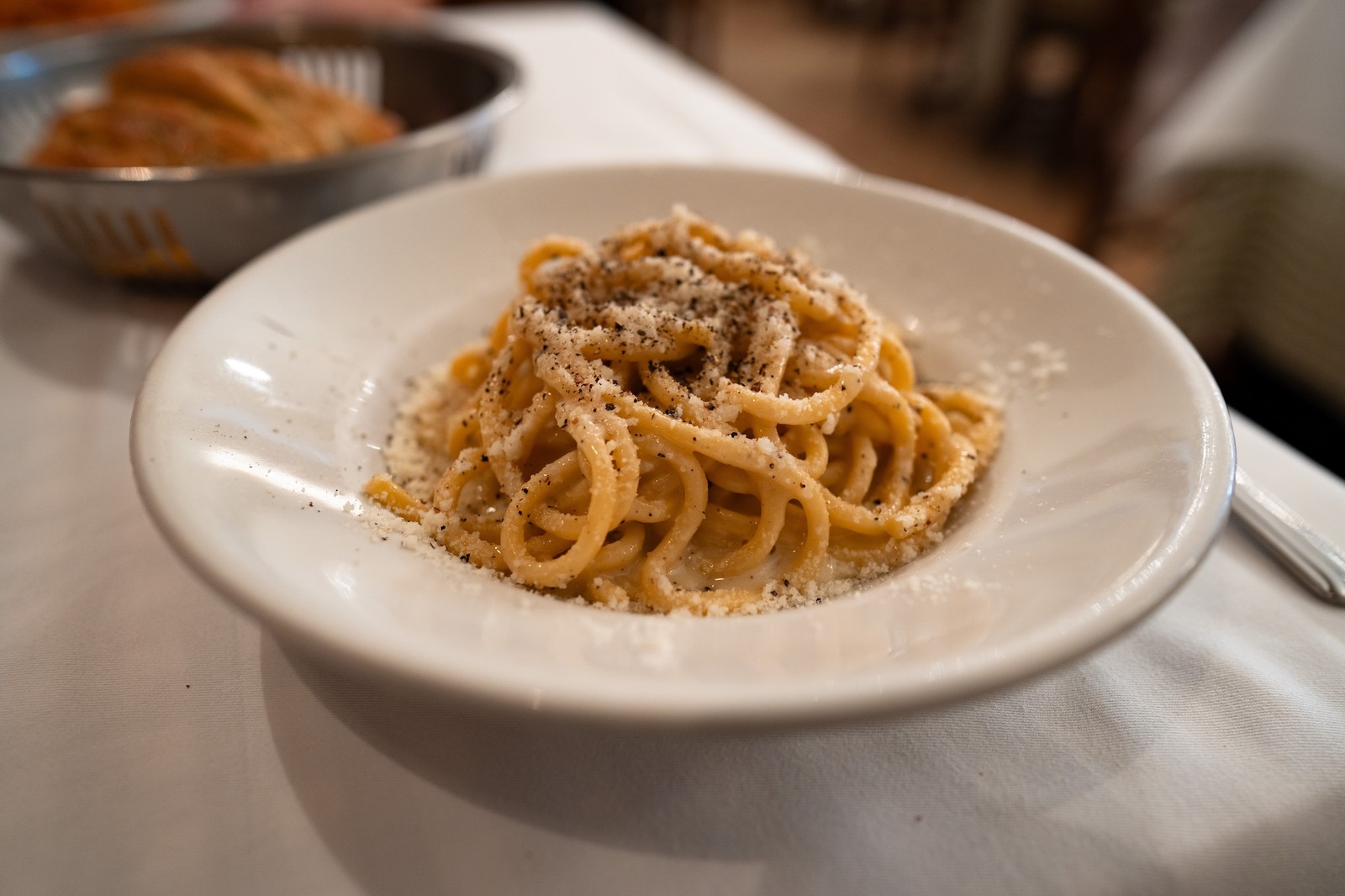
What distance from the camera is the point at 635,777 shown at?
76 centimetres

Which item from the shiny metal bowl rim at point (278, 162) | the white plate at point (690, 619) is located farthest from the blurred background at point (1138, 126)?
the shiny metal bowl rim at point (278, 162)

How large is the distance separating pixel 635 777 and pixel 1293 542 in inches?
30.7

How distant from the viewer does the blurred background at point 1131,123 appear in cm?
252

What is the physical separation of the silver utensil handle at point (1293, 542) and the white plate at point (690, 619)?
210mm

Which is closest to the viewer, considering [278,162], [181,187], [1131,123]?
[181,187]

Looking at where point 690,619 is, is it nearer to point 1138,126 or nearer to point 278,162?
point 278,162

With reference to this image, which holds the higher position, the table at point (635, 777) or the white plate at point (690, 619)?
the white plate at point (690, 619)

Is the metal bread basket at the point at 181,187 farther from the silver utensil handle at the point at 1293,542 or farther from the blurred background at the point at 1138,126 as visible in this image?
the blurred background at the point at 1138,126

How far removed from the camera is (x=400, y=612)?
2.24 ft

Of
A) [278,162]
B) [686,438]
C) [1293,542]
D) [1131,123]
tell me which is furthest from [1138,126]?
[686,438]

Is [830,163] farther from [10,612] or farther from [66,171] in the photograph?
[10,612]

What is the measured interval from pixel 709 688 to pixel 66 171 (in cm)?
131

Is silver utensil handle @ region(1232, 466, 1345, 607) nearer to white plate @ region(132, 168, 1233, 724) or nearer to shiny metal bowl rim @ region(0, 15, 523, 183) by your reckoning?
white plate @ region(132, 168, 1233, 724)

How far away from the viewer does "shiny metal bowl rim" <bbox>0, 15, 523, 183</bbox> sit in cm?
131
